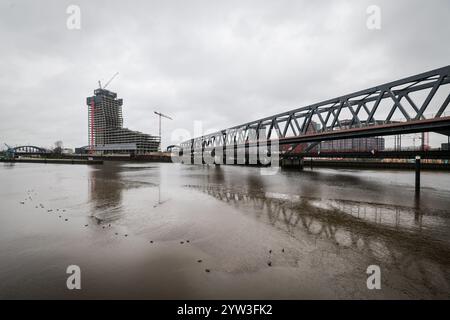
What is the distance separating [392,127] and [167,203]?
28.5 metres

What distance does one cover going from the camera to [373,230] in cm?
765

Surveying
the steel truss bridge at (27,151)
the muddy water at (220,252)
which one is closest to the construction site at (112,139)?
the steel truss bridge at (27,151)

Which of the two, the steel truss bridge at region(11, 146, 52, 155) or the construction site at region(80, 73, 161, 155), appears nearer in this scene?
the steel truss bridge at region(11, 146, 52, 155)

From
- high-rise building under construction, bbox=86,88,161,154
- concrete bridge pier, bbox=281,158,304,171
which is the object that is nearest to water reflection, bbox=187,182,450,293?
concrete bridge pier, bbox=281,158,304,171

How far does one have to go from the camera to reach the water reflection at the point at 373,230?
196 inches

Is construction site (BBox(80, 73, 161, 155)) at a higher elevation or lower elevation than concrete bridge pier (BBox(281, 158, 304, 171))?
higher

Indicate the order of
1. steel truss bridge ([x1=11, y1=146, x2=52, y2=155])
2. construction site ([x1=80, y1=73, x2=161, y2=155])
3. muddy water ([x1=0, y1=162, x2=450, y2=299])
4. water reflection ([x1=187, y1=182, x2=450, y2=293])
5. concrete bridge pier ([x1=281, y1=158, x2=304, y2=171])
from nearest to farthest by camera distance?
muddy water ([x1=0, y1=162, x2=450, y2=299]), water reflection ([x1=187, y1=182, x2=450, y2=293]), concrete bridge pier ([x1=281, y1=158, x2=304, y2=171]), steel truss bridge ([x1=11, y1=146, x2=52, y2=155]), construction site ([x1=80, y1=73, x2=161, y2=155])

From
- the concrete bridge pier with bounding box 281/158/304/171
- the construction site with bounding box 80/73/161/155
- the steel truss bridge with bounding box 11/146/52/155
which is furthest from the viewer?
the construction site with bounding box 80/73/161/155

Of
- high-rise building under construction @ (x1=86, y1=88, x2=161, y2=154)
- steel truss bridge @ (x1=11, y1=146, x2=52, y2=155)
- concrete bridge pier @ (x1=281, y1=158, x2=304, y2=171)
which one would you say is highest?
high-rise building under construction @ (x1=86, y1=88, x2=161, y2=154)

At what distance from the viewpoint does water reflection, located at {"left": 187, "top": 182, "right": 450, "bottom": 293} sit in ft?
16.3

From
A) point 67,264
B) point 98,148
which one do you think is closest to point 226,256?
point 67,264

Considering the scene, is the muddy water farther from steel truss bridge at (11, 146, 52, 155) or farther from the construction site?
steel truss bridge at (11, 146, 52, 155)

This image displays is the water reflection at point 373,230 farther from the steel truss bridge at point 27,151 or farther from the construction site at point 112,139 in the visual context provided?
the steel truss bridge at point 27,151
